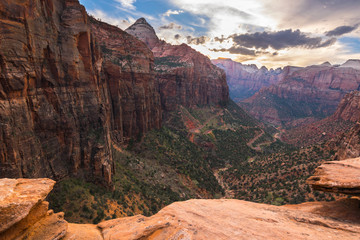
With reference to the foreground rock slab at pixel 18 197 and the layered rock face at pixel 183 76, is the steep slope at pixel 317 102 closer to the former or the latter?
the layered rock face at pixel 183 76

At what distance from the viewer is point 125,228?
9.56 m

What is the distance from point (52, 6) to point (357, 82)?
252 metres

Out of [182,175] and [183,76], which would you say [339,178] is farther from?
[183,76]

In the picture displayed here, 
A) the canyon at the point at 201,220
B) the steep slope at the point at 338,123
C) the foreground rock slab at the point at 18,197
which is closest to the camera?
the foreground rock slab at the point at 18,197

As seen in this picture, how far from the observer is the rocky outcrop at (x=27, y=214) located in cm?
660

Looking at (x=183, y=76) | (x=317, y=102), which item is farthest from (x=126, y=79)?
(x=317, y=102)

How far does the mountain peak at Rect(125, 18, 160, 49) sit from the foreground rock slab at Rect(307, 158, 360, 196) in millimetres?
139998

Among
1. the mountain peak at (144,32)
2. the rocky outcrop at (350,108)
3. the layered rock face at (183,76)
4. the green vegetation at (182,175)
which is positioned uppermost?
the mountain peak at (144,32)

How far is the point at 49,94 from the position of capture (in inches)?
840

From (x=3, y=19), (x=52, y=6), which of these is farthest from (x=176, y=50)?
(x=3, y=19)

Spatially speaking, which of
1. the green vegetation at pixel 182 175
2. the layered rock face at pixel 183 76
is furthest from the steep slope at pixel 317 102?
the green vegetation at pixel 182 175

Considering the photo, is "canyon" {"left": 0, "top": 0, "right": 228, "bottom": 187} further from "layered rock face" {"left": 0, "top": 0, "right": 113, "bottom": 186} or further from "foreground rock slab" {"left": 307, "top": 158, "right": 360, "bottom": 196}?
"foreground rock slab" {"left": 307, "top": 158, "right": 360, "bottom": 196}

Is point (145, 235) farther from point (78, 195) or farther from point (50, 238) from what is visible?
point (78, 195)

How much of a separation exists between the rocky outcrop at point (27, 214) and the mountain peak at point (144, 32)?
460 feet
